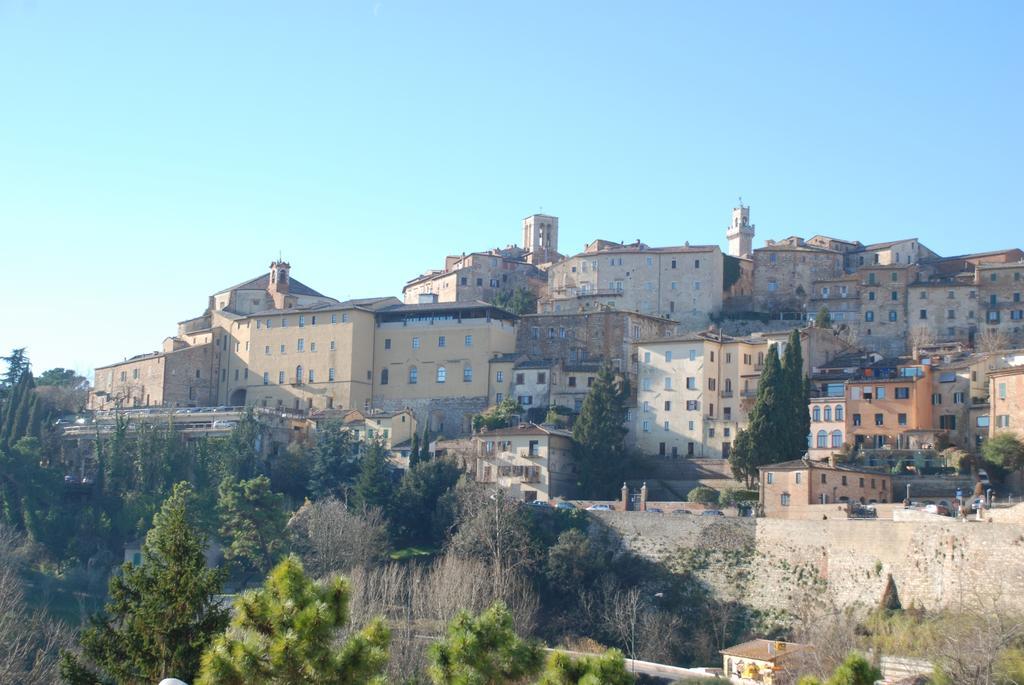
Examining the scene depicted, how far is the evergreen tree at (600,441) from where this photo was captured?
2645 inches

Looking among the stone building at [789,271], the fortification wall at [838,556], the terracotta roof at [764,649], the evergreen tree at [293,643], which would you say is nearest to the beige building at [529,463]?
the fortification wall at [838,556]

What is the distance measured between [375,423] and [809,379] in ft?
69.3

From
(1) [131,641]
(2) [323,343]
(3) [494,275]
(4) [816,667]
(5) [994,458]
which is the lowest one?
(4) [816,667]

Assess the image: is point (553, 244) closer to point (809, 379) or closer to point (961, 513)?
point (809, 379)

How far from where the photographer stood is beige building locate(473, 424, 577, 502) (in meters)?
67.6

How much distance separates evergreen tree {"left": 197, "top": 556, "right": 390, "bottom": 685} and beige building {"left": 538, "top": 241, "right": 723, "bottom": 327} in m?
69.8

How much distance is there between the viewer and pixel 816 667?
47.0 metres

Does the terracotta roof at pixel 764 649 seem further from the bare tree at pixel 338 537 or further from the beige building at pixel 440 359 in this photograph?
the beige building at pixel 440 359

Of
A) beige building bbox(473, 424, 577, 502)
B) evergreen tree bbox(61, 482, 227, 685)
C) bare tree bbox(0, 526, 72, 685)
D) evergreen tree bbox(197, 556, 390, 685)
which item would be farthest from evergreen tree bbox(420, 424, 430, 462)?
evergreen tree bbox(197, 556, 390, 685)

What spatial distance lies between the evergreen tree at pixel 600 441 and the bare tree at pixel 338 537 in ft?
30.9

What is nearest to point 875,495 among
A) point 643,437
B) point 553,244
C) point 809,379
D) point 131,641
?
point 809,379

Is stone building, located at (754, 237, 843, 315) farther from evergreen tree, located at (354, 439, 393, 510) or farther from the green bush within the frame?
evergreen tree, located at (354, 439, 393, 510)

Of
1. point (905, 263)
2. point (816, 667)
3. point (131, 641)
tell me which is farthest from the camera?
point (905, 263)

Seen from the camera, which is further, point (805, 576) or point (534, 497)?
point (534, 497)
